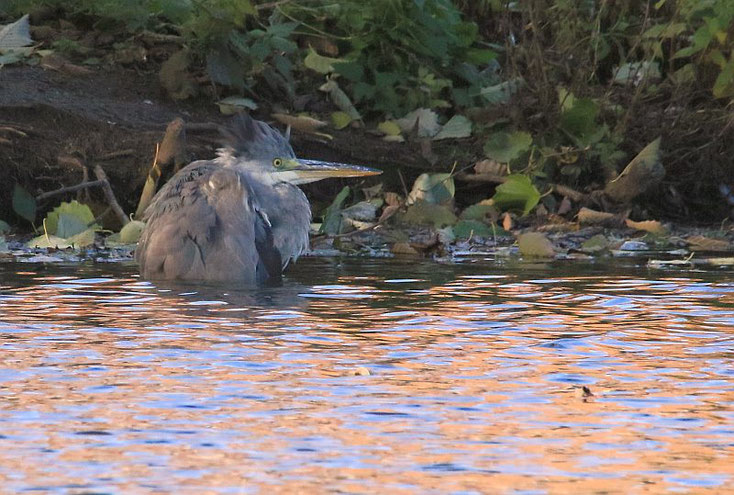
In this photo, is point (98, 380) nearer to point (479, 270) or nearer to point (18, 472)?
point (18, 472)

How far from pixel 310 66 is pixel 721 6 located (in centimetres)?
331

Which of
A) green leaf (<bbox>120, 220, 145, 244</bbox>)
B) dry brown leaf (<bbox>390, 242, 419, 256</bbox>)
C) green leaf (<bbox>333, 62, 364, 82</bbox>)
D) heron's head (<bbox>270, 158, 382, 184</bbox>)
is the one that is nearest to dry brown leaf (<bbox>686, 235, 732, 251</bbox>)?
dry brown leaf (<bbox>390, 242, 419, 256</bbox>)

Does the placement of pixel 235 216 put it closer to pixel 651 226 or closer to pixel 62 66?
pixel 651 226

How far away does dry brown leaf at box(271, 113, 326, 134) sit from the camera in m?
11.8

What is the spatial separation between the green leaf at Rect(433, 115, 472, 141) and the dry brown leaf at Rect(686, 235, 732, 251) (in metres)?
2.22

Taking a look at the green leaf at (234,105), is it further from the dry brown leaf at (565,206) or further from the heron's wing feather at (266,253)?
the heron's wing feather at (266,253)

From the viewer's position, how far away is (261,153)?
8961 mm

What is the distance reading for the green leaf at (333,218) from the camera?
10.5 metres

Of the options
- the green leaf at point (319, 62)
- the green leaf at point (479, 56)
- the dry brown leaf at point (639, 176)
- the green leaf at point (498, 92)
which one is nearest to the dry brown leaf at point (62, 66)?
the green leaf at point (319, 62)

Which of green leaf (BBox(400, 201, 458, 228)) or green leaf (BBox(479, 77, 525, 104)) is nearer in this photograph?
green leaf (BBox(400, 201, 458, 228))

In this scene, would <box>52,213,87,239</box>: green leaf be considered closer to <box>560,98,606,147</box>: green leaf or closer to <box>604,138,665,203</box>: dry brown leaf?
<box>560,98,606,147</box>: green leaf

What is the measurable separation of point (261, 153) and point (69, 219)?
1.97 m

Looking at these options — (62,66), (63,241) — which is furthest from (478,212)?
(62,66)

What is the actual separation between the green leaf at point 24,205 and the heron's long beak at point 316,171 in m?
2.52
